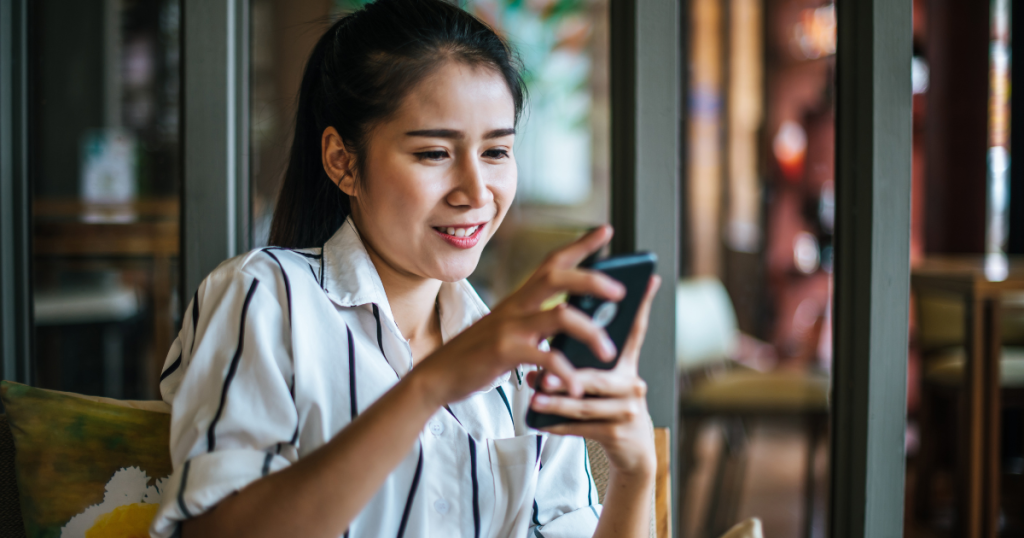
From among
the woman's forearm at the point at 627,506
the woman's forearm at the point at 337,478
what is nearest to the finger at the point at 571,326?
the woman's forearm at the point at 337,478

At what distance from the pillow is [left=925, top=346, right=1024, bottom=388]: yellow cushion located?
2184mm

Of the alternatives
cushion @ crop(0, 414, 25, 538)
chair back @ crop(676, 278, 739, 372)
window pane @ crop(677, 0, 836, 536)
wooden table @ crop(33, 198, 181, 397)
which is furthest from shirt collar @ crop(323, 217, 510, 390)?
window pane @ crop(677, 0, 836, 536)

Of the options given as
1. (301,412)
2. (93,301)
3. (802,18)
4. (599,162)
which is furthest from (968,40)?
(93,301)

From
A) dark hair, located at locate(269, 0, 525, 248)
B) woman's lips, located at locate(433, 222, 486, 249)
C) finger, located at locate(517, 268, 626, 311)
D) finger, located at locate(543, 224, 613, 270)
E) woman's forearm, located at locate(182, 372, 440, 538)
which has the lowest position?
woman's forearm, located at locate(182, 372, 440, 538)

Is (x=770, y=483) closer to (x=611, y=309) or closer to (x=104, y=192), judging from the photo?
(x=611, y=309)

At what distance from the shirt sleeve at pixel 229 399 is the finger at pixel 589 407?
26 centimetres

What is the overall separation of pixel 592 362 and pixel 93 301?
2158 millimetres

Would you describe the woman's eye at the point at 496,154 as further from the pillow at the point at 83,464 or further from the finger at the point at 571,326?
the pillow at the point at 83,464

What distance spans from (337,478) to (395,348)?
9.2 inches

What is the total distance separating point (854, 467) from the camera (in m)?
1.05

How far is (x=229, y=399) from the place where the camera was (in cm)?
65

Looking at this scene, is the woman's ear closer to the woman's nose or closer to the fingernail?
the woman's nose

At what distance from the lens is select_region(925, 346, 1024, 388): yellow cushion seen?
6.83 ft

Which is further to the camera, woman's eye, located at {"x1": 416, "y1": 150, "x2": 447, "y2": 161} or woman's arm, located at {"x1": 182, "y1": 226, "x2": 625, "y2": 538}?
woman's eye, located at {"x1": 416, "y1": 150, "x2": 447, "y2": 161}
